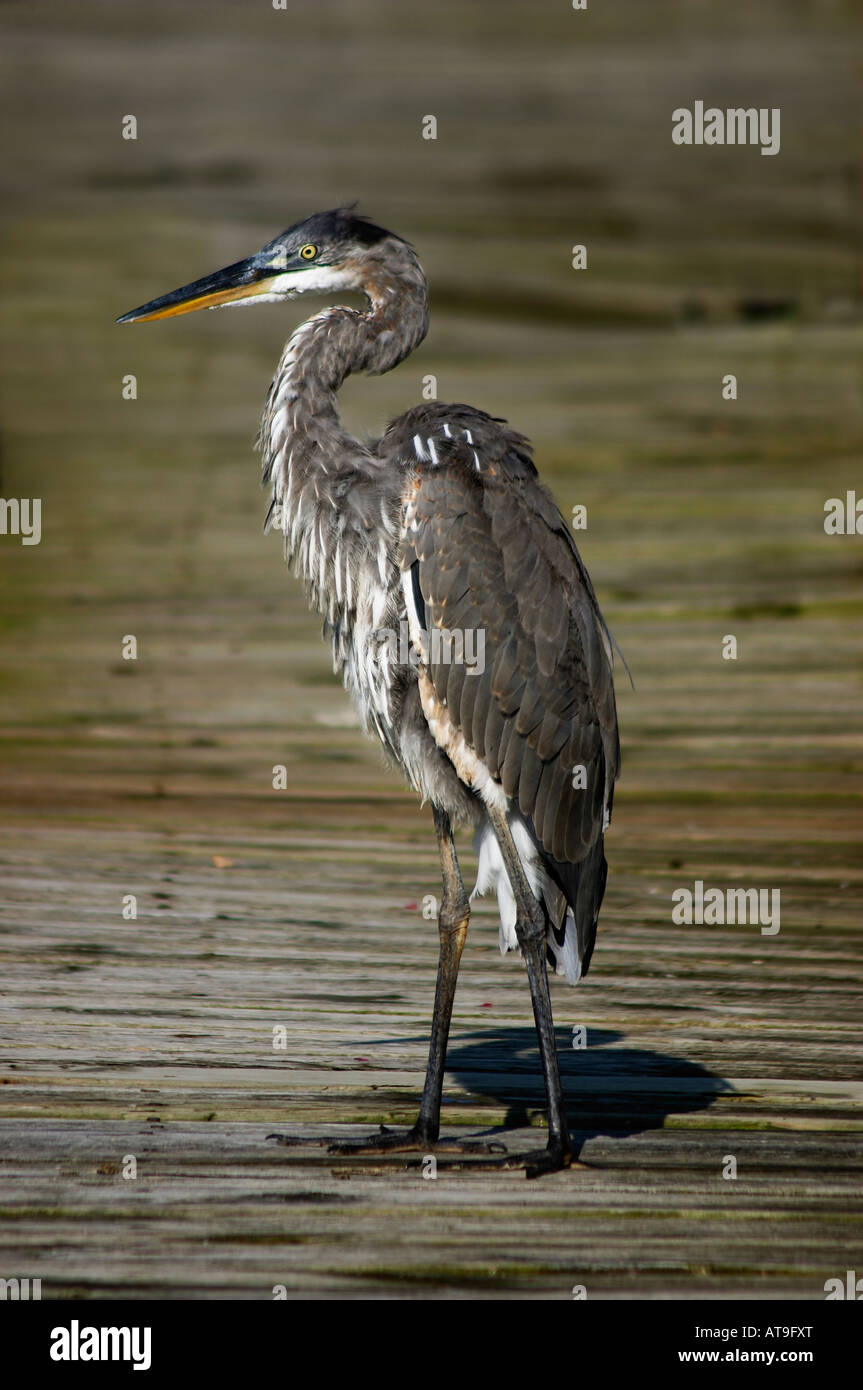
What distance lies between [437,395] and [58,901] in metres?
6.01

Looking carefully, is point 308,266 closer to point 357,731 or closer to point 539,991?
point 539,991

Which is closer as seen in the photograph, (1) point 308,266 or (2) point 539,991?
(2) point 539,991

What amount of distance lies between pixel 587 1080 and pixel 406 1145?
0.85 meters

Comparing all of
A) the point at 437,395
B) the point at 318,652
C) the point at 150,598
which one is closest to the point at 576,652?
the point at 318,652

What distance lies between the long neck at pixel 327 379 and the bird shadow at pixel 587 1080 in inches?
65.1

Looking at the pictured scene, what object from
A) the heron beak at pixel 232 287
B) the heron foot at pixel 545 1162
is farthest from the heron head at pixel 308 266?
the heron foot at pixel 545 1162

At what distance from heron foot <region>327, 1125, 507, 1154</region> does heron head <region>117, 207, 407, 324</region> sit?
226 cm

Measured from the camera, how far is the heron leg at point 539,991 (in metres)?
4.05

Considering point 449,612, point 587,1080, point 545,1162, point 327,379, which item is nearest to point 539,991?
point 545,1162

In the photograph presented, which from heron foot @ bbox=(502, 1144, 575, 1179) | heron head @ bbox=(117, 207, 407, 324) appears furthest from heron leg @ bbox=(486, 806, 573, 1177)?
heron head @ bbox=(117, 207, 407, 324)

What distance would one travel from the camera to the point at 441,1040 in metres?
4.26

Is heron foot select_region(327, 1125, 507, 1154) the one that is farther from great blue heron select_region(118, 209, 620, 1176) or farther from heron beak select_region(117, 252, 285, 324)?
heron beak select_region(117, 252, 285, 324)

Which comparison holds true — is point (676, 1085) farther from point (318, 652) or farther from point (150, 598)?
point (150, 598)

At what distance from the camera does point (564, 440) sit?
38.3 ft
